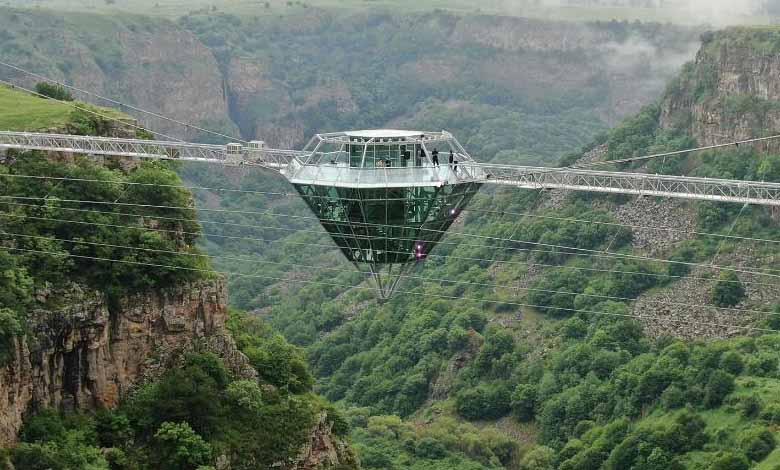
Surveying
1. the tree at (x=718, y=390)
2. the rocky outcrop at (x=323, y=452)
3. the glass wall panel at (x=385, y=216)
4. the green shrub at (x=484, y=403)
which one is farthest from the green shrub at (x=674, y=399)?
the glass wall panel at (x=385, y=216)

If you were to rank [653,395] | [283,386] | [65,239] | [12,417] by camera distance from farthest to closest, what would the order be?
1. [653,395]
2. [283,386]
3. [65,239]
4. [12,417]

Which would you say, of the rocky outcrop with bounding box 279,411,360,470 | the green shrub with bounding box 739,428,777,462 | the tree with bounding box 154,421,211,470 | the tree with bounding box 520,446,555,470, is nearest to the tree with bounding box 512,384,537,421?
the tree with bounding box 520,446,555,470

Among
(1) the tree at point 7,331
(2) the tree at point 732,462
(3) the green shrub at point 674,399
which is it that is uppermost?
(1) the tree at point 7,331

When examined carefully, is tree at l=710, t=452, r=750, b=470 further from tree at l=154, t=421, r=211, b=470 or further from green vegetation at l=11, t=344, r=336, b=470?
tree at l=154, t=421, r=211, b=470

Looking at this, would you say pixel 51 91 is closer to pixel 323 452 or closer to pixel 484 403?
pixel 323 452

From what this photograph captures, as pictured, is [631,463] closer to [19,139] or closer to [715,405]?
[715,405]

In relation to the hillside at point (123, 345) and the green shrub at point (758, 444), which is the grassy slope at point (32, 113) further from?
the green shrub at point (758, 444)

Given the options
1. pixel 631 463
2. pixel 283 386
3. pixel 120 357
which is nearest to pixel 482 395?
pixel 631 463

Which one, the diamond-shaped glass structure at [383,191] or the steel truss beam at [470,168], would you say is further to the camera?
the steel truss beam at [470,168]
